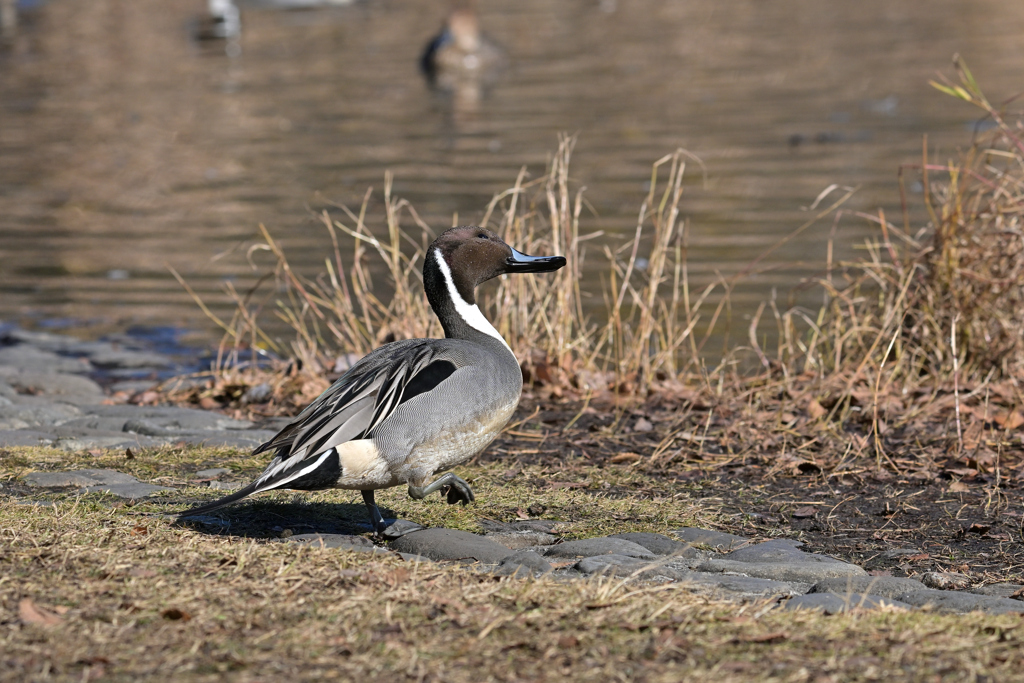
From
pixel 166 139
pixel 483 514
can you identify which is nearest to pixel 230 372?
pixel 483 514

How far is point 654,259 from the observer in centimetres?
726

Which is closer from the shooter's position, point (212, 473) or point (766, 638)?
point (766, 638)

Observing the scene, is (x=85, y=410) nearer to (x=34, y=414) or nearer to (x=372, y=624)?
(x=34, y=414)

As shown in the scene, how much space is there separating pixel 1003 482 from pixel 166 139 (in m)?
15.1

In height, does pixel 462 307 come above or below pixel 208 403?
above

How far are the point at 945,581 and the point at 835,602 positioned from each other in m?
0.76

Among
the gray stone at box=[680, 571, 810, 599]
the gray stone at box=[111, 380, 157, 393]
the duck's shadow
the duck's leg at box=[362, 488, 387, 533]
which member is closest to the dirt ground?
the gray stone at box=[680, 571, 810, 599]

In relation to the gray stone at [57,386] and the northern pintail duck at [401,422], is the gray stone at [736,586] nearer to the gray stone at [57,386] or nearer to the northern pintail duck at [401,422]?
the northern pintail duck at [401,422]

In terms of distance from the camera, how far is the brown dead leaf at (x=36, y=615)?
3.44 m

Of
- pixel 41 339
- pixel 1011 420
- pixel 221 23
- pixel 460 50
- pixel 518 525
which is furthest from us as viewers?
pixel 221 23

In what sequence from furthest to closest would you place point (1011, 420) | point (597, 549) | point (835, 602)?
point (1011, 420) < point (597, 549) < point (835, 602)

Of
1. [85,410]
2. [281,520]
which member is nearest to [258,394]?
[85,410]

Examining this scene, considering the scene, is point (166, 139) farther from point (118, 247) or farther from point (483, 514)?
point (483, 514)

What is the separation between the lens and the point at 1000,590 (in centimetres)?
435
